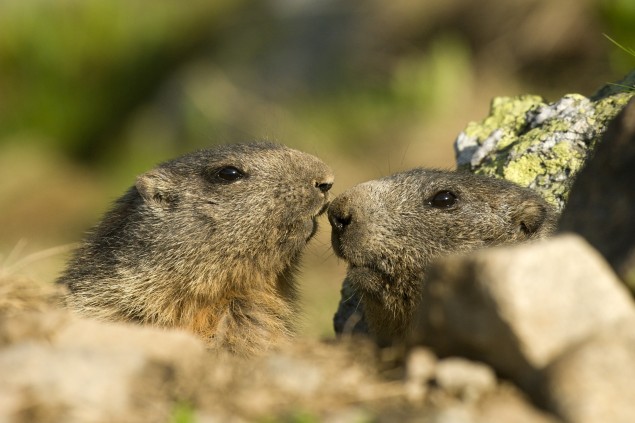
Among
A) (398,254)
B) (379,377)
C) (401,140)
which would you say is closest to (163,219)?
(398,254)

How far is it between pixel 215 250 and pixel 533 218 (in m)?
2.50

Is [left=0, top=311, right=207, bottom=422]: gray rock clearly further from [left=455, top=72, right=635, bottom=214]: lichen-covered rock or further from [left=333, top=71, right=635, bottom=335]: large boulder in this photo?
[left=455, top=72, right=635, bottom=214]: lichen-covered rock

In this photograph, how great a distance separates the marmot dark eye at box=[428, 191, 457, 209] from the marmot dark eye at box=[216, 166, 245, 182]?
1.68 m

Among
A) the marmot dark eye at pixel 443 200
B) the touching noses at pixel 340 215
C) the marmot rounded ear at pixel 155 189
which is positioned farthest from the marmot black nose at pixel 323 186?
the marmot rounded ear at pixel 155 189

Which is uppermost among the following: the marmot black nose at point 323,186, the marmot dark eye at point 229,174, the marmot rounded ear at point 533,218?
the marmot dark eye at point 229,174

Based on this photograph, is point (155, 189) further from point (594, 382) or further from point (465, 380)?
point (594, 382)

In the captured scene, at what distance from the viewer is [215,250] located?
7.67 meters

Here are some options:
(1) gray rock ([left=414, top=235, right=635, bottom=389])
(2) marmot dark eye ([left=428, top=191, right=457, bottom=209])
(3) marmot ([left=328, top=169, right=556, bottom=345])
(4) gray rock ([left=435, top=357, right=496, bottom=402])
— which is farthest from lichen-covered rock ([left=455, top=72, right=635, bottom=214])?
(4) gray rock ([left=435, top=357, right=496, bottom=402])

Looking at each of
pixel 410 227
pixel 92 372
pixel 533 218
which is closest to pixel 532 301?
pixel 92 372

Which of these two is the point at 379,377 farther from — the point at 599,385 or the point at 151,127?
the point at 151,127

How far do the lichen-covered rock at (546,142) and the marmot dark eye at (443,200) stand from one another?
45.3 inches

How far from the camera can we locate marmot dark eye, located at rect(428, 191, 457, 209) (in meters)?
7.26

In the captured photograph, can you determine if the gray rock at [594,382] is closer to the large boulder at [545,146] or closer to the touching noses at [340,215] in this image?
the touching noses at [340,215]

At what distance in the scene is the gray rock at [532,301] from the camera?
3.99 metres
